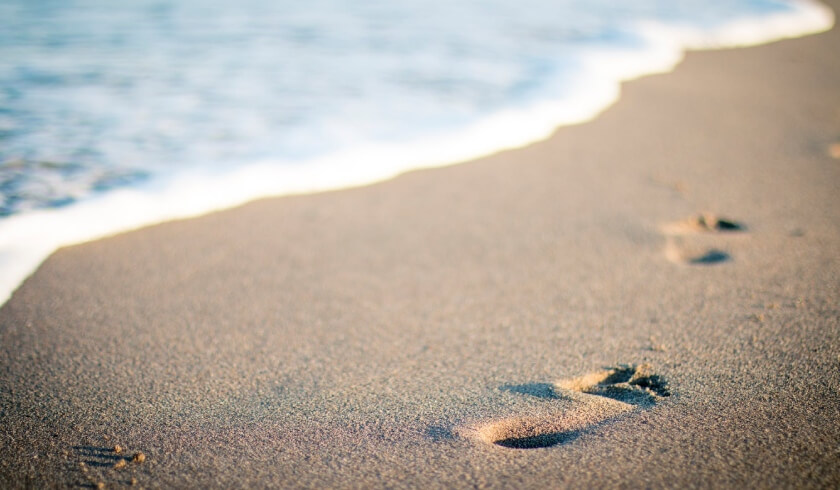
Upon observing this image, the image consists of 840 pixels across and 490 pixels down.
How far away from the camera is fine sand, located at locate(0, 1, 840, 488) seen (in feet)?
4.75

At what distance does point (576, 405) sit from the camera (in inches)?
63.1

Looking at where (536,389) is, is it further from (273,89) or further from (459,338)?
(273,89)

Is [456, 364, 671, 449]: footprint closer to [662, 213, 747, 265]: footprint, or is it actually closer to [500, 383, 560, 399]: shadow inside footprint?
[500, 383, 560, 399]: shadow inside footprint

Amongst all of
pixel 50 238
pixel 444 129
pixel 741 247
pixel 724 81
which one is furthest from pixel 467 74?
pixel 50 238

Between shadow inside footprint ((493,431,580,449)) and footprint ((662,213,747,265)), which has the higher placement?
footprint ((662,213,747,265))

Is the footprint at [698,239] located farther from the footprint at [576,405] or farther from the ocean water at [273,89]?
the ocean water at [273,89]

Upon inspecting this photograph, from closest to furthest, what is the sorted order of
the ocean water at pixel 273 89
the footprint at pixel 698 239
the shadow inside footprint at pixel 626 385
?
the shadow inside footprint at pixel 626 385
the footprint at pixel 698 239
the ocean water at pixel 273 89

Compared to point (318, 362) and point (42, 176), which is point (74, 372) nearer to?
point (318, 362)

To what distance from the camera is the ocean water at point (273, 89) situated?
286 cm

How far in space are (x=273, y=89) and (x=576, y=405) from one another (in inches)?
130

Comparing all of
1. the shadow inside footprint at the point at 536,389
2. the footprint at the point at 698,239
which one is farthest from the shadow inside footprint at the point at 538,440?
the footprint at the point at 698,239

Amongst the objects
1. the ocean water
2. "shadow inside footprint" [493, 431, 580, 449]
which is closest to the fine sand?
"shadow inside footprint" [493, 431, 580, 449]

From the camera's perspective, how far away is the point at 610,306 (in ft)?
6.72

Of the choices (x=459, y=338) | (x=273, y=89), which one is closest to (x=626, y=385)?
(x=459, y=338)
